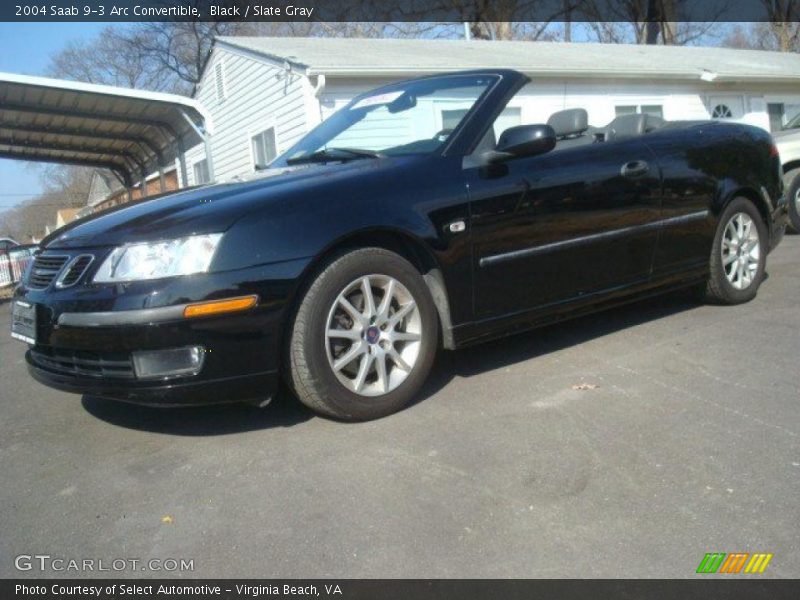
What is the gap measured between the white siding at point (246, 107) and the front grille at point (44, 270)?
7.89 metres

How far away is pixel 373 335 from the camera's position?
3.49m

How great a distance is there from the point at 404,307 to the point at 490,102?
50.7 inches

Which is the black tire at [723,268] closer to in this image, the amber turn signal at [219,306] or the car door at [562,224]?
the car door at [562,224]

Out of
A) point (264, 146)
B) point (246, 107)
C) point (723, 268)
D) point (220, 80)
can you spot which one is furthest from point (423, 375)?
point (220, 80)

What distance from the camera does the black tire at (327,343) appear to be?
3275 millimetres

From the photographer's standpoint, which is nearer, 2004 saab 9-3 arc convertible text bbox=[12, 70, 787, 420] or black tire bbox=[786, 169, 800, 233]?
2004 saab 9-3 arc convertible text bbox=[12, 70, 787, 420]

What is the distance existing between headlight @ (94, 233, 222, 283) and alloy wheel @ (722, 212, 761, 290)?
363 centimetres

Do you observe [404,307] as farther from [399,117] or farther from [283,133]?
[283,133]

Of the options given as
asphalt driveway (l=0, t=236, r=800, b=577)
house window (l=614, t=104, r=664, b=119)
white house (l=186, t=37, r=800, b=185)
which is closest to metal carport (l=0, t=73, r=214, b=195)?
white house (l=186, t=37, r=800, b=185)

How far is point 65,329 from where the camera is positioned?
319 cm

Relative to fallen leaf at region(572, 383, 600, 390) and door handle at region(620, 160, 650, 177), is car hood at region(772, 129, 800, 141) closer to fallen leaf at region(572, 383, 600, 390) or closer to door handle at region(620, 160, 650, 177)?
door handle at region(620, 160, 650, 177)

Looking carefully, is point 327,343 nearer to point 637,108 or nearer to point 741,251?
point 741,251

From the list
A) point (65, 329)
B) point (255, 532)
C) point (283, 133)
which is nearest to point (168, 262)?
point (65, 329)

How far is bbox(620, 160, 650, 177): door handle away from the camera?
436 cm
